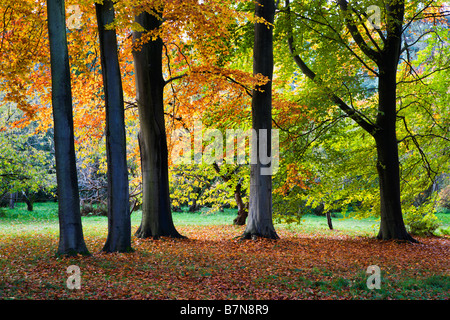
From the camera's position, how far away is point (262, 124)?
11.6 m

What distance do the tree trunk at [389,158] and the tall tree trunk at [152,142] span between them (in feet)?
23.0

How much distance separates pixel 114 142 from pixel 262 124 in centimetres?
464

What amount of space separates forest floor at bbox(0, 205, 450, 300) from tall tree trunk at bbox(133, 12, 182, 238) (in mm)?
753

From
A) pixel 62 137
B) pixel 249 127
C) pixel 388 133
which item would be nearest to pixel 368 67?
pixel 388 133

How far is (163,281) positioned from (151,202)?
4.98 meters

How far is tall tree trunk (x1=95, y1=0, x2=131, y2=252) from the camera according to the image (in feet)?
28.1

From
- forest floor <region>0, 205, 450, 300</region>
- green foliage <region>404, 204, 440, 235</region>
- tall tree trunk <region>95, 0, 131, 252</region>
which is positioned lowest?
green foliage <region>404, 204, 440, 235</region>

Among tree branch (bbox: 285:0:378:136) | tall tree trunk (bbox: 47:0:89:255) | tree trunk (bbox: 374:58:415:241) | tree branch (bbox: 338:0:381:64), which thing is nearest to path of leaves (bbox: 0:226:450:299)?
tall tree trunk (bbox: 47:0:89:255)

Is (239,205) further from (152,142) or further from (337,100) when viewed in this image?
(152,142)

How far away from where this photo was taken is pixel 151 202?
11.2 m

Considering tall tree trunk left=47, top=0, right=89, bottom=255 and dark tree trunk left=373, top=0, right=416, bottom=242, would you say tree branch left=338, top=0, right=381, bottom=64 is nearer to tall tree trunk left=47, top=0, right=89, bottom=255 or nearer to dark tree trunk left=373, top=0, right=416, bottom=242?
dark tree trunk left=373, top=0, right=416, bottom=242

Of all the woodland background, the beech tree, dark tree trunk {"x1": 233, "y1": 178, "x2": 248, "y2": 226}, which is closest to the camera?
the woodland background
